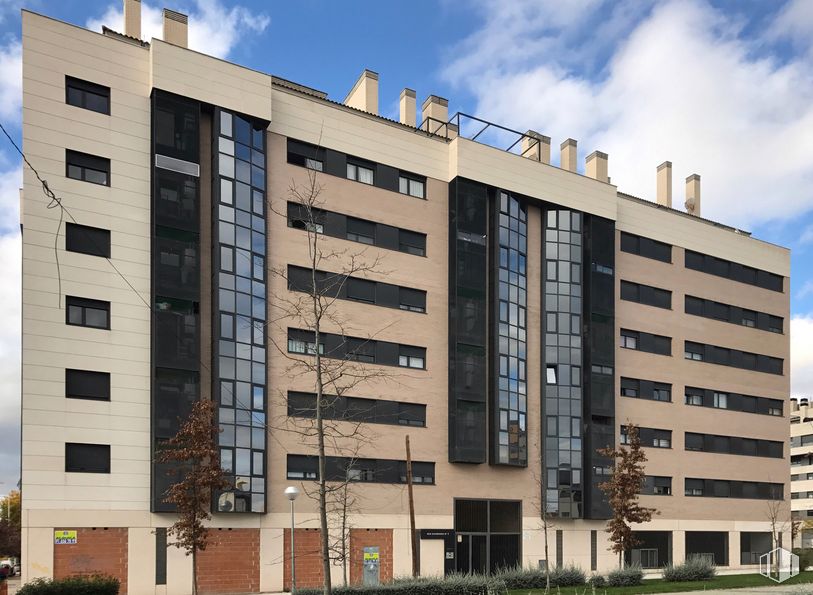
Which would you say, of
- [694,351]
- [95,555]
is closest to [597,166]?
[694,351]

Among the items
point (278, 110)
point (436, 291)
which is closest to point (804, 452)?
point (436, 291)

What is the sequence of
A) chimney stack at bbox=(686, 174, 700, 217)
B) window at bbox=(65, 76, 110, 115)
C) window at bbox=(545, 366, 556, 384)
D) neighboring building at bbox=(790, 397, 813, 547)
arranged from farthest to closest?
1. neighboring building at bbox=(790, 397, 813, 547)
2. chimney stack at bbox=(686, 174, 700, 217)
3. window at bbox=(545, 366, 556, 384)
4. window at bbox=(65, 76, 110, 115)

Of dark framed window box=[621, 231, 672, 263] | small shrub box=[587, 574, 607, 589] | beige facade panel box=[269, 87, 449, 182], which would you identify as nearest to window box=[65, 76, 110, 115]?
beige facade panel box=[269, 87, 449, 182]

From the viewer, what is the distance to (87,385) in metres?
32.0

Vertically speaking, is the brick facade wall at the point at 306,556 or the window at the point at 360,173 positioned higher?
the window at the point at 360,173

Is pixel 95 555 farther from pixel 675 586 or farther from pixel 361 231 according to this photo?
pixel 675 586

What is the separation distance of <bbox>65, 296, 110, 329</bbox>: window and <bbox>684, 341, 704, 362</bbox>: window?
34999mm

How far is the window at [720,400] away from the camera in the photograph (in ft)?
175

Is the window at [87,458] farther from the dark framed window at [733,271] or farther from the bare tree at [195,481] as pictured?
the dark framed window at [733,271]

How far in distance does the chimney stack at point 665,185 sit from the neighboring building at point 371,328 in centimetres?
16

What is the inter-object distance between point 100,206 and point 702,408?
1471 inches

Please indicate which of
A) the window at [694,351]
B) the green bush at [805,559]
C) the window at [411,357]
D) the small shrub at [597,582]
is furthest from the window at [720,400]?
the window at [411,357]

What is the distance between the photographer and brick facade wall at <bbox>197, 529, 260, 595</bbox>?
33.2 metres

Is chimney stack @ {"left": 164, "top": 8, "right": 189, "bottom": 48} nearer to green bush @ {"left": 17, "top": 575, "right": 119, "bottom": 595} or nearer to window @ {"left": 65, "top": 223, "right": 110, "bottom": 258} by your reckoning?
window @ {"left": 65, "top": 223, "right": 110, "bottom": 258}
